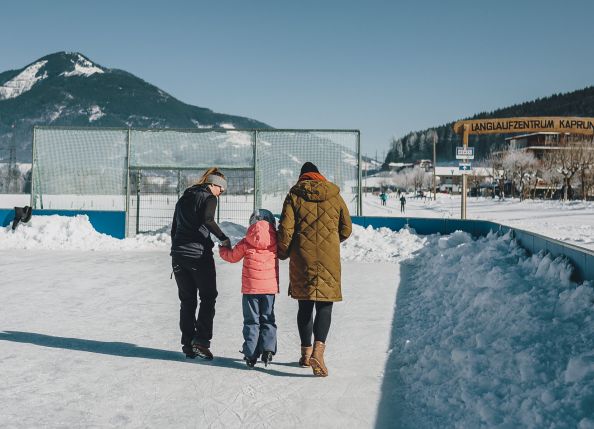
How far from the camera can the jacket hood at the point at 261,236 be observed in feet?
14.1

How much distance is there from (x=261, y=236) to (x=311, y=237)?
1.30 feet

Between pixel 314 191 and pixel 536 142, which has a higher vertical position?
pixel 536 142

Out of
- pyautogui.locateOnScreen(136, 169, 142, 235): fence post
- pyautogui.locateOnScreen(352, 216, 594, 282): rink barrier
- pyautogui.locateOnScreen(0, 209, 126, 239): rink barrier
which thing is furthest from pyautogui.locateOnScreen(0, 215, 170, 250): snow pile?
pyautogui.locateOnScreen(352, 216, 594, 282): rink barrier

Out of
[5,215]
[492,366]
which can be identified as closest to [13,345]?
[492,366]

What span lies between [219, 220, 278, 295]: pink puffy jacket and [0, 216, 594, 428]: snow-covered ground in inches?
26.9

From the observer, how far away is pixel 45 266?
10.2 m

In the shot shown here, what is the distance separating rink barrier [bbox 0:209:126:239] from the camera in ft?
A: 47.2

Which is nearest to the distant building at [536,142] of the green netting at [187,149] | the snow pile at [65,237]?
the green netting at [187,149]

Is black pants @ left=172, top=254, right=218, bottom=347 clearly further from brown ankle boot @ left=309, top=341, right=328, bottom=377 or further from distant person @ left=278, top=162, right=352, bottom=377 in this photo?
brown ankle boot @ left=309, top=341, right=328, bottom=377

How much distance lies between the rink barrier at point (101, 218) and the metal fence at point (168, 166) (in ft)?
0.64

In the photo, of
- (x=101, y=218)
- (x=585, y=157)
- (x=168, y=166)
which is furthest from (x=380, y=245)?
(x=585, y=157)

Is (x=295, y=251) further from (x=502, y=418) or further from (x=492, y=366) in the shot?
(x=502, y=418)

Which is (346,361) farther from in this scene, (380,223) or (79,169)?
(79,169)

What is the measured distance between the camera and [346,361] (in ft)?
15.4
